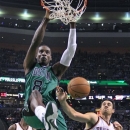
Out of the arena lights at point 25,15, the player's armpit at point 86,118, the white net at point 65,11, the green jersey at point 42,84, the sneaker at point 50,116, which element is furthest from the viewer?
the arena lights at point 25,15

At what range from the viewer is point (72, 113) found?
15.4ft

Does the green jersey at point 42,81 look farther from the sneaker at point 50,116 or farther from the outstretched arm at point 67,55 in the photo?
the sneaker at point 50,116

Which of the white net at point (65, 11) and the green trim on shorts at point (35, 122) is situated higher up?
the white net at point (65, 11)

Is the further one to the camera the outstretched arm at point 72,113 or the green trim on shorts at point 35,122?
the outstretched arm at point 72,113

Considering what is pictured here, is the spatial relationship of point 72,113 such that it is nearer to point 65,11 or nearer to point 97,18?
point 65,11

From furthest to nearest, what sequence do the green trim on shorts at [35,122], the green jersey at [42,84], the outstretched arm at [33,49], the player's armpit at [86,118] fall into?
the player's armpit at [86,118]
the outstretched arm at [33,49]
the green jersey at [42,84]
the green trim on shorts at [35,122]

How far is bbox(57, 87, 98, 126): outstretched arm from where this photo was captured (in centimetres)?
403

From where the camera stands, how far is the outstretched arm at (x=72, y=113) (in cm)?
403

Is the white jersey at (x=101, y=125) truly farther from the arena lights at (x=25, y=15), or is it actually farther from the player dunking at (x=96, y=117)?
the arena lights at (x=25, y=15)

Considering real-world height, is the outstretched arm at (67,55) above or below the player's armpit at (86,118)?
above

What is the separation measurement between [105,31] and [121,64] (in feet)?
11.2

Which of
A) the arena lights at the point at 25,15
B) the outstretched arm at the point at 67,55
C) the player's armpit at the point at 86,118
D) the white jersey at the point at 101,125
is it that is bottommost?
the white jersey at the point at 101,125

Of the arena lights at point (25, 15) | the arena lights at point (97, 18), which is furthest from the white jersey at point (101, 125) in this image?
the arena lights at point (97, 18)

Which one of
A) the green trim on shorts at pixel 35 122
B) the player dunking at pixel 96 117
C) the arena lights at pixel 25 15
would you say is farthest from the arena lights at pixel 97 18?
the green trim on shorts at pixel 35 122
